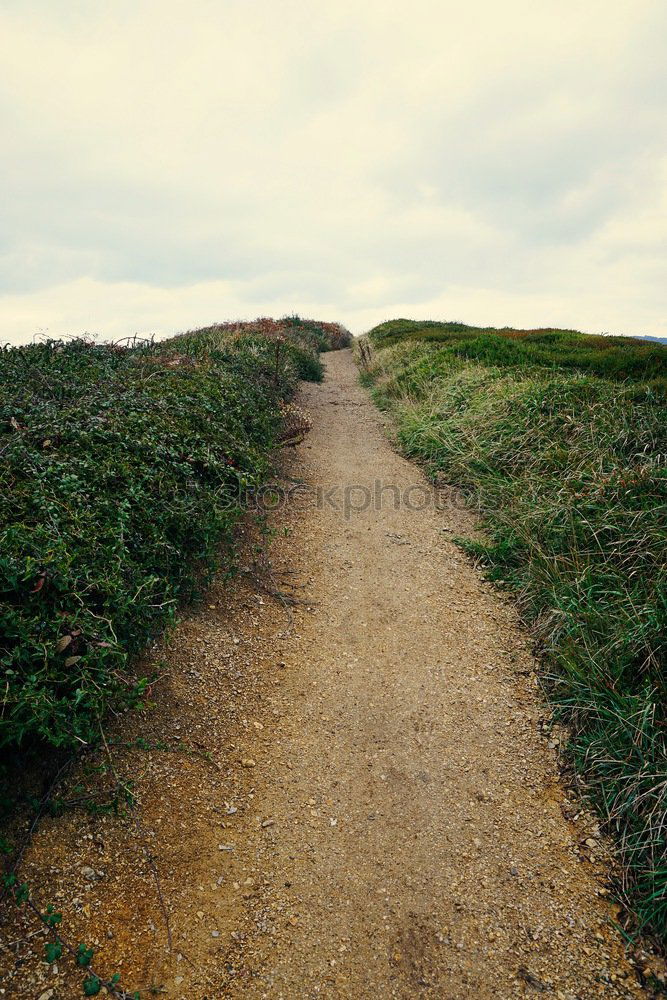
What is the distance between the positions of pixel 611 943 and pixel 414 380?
10.9 metres

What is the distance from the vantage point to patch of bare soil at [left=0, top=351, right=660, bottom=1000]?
8.16ft

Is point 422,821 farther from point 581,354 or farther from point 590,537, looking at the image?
point 581,354

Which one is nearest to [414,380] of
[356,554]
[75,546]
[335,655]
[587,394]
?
[587,394]

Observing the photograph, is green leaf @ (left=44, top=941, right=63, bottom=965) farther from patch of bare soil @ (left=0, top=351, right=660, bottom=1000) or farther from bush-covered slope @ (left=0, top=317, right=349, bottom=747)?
bush-covered slope @ (left=0, top=317, right=349, bottom=747)

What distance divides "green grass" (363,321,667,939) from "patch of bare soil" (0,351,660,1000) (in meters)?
0.30

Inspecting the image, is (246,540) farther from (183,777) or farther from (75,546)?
(183,777)

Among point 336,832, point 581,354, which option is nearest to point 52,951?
point 336,832

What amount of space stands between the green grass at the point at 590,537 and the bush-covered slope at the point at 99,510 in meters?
3.05

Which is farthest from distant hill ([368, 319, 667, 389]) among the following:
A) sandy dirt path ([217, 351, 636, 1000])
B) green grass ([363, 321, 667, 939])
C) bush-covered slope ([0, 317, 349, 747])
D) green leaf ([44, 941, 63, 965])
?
Result: green leaf ([44, 941, 63, 965])

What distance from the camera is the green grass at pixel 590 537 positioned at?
10.5 ft

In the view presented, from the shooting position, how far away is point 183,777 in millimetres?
3242

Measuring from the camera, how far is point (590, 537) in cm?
498

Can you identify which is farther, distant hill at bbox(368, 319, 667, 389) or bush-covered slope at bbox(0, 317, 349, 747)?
distant hill at bbox(368, 319, 667, 389)

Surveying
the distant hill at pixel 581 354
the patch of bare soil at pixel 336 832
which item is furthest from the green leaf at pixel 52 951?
the distant hill at pixel 581 354
